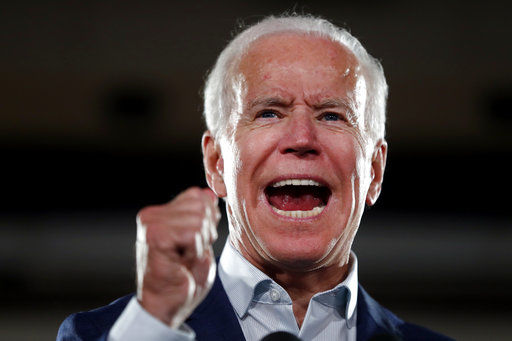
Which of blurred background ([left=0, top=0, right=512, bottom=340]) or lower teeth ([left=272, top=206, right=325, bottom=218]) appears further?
blurred background ([left=0, top=0, right=512, bottom=340])

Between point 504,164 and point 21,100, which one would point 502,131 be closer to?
point 504,164

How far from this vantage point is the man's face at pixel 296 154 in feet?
4.66

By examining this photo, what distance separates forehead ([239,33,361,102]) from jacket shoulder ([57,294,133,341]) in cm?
60

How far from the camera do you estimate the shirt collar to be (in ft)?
4.86

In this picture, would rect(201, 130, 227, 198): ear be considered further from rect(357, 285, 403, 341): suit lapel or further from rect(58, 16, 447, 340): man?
rect(357, 285, 403, 341): suit lapel

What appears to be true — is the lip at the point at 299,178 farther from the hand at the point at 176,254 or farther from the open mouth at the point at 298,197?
→ the hand at the point at 176,254

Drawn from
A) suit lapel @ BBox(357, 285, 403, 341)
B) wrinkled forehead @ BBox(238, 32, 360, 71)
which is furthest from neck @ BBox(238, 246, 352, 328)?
wrinkled forehead @ BBox(238, 32, 360, 71)

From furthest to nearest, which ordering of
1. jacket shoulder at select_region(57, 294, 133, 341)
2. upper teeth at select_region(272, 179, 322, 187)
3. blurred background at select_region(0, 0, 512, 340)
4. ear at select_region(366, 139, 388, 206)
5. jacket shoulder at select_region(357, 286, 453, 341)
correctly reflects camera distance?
blurred background at select_region(0, 0, 512, 340), ear at select_region(366, 139, 388, 206), jacket shoulder at select_region(357, 286, 453, 341), upper teeth at select_region(272, 179, 322, 187), jacket shoulder at select_region(57, 294, 133, 341)

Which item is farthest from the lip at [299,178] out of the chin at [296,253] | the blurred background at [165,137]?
the blurred background at [165,137]

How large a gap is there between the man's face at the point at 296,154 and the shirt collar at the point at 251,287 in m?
0.03

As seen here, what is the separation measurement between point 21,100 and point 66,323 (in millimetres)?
3253

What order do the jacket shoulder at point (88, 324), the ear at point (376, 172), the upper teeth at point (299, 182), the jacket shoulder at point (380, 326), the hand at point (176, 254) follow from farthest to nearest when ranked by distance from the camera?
the ear at point (376, 172) → the jacket shoulder at point (380, 326) → the upper teeth at point (299, 182) → the jacket shoulder at point (88, 324) → the hand at point (176, 254)

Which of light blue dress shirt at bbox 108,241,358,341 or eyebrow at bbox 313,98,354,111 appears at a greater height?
eyebrow at bbox 313,98,354,111

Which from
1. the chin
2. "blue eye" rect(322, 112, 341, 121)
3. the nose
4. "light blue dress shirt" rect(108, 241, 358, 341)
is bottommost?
"light blue dress shirt" rect(108, 241, 358, 341)
